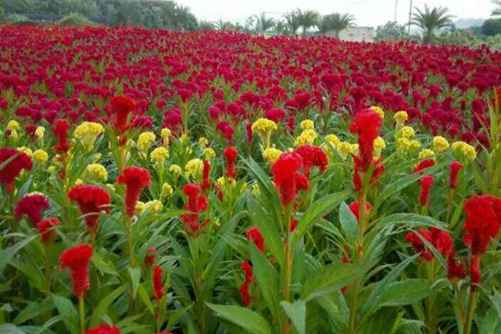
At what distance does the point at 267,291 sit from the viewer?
→ 143 cm

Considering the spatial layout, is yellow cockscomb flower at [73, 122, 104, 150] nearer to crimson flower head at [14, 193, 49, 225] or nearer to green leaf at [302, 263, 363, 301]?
crimson flower head at [14, 193, 49, 225]

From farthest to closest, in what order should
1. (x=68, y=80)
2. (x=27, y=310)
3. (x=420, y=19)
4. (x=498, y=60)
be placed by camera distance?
(x=420, y=19) → (x=498, y=60) → (x=68, y=80) → (x=27, y=310)

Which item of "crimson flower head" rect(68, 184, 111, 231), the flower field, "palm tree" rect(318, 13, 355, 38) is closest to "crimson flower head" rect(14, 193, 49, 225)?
the flower field

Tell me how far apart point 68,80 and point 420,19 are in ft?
62.2

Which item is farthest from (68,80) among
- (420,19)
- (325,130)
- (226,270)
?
(420,19)

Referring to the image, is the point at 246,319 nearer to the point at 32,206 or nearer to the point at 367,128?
the point at 367,128

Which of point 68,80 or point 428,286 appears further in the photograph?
point 68,80

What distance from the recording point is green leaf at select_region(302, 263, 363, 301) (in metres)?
1.33

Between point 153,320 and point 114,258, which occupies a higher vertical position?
point 114,258

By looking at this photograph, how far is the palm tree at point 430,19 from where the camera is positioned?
21.5 m

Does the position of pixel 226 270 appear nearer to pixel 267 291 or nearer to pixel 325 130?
pixel 267 291

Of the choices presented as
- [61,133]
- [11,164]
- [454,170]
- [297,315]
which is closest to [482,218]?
[297,315]

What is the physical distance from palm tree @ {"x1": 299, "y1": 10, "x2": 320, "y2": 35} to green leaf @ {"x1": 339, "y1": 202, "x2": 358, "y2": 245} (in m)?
28.9

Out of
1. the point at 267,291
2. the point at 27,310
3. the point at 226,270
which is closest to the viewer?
the point at 267,291
